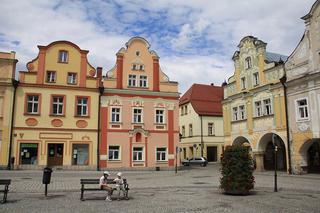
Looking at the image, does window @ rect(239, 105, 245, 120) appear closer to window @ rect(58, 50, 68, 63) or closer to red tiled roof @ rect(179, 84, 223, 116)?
red tiled roof @ rect(179, 84, 223, 116)

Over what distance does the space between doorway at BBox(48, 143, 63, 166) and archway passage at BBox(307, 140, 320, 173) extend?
22.0 m

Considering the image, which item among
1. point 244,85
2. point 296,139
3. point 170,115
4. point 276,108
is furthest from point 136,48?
point 296,139

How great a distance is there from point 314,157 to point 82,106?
2163 centimetres

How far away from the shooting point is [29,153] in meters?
30.1

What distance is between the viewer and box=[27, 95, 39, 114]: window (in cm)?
3067

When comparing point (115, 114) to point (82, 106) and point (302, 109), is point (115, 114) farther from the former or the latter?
point (302, 109)

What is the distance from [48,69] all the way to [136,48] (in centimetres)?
928

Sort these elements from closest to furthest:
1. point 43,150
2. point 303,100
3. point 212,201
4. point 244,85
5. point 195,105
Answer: point 212,201 < point 303,100 < point 43,150 < point 244,85 < point 195,105

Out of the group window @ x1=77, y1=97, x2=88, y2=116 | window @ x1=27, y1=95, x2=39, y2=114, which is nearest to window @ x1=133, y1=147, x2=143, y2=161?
window @ x1=77, y1=97, x2=88, y2=116

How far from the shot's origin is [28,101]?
3064cm

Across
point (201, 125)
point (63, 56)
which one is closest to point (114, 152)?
point (63, 56)

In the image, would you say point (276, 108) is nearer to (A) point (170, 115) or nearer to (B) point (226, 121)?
(B) point (226, 121)

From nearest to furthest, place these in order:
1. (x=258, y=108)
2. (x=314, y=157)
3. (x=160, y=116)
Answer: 1. (x=314, y=157)
2. (x=258, y=108)
3. (x=160, y=116)

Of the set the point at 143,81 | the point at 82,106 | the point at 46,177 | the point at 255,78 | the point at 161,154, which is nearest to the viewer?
the point at 46,177
